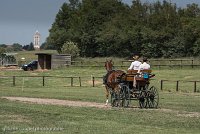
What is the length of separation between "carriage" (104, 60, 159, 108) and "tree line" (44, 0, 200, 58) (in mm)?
79785

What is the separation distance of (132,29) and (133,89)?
96.7 metres

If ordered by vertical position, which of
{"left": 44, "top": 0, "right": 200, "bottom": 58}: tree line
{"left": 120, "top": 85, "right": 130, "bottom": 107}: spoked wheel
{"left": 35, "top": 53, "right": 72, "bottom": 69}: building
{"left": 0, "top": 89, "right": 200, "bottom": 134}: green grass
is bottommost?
{"left": 0, "top": 89, "right": 200, "bottom": 134}: green grass

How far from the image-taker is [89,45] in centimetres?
12938

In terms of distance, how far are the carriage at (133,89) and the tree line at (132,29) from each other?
79785 millimetres

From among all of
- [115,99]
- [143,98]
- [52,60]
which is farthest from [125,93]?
[52,60]

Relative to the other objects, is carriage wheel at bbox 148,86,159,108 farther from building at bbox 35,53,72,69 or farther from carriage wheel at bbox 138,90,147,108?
building at bbox 35,53,72,69

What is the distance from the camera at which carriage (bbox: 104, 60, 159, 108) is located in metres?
22.3

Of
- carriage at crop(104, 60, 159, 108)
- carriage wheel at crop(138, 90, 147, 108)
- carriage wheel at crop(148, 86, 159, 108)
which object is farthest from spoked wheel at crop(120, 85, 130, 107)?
carriage wheel at crop(148, 86, 159, 108)

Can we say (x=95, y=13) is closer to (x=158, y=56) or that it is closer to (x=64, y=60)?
(x=158, y=56)

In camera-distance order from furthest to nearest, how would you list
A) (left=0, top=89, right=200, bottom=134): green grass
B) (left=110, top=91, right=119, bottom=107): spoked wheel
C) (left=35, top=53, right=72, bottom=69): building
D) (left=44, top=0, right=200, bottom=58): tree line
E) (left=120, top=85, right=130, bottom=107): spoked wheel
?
1. (left=44, top=0, right=200, bottom=58): tree line
2. (left=35, top=53, right=72, bottom=69): building
3. (left=110, top=91, right=119, bottom=107): spoked wheel
4. (left=120, top=85, right=130, bottom=107): spoked wheel
5. (left=0, top=89, right=200, bottom=134): green grass

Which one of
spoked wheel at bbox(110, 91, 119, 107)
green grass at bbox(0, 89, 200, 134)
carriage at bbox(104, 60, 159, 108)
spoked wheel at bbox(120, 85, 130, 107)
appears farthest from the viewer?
spoked wheel at bbox(110, 91, 119, 107)

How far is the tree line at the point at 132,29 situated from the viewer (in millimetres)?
108312

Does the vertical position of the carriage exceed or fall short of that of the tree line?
it falls short

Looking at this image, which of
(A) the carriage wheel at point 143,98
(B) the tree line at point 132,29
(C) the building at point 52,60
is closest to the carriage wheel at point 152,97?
(A) the carriage wheel at point 143,98
